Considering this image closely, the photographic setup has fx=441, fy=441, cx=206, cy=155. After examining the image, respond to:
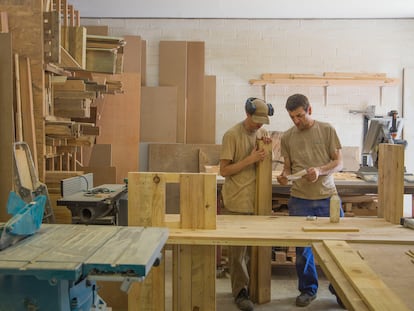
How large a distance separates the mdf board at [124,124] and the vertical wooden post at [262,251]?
2215mm

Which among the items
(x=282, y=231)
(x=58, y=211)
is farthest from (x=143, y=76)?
(x=282, y=231)

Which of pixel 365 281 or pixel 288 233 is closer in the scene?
pixel 365 281

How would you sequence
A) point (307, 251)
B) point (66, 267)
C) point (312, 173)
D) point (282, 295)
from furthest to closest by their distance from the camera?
point (282, 295), point (307, 251), point (312, 173), point (66, 267)

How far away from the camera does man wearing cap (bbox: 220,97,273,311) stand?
2.93m

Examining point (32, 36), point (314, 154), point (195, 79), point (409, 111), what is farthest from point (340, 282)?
point (409, 111)

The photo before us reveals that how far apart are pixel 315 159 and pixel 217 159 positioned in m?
1.97

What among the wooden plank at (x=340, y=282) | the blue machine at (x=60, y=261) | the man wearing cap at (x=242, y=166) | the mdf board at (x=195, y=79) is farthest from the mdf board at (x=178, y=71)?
the blue machine at (x=60, y=261)

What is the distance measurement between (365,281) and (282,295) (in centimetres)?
210

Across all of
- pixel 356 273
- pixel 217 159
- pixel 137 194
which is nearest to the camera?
pixel 356 273

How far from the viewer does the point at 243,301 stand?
3096 mm

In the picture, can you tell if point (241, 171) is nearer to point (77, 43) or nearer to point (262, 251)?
point (262, 251)

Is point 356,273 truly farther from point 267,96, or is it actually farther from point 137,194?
point 267,96

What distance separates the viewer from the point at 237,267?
306cm

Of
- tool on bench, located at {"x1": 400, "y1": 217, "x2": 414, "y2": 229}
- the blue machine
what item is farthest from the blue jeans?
the blue machine
